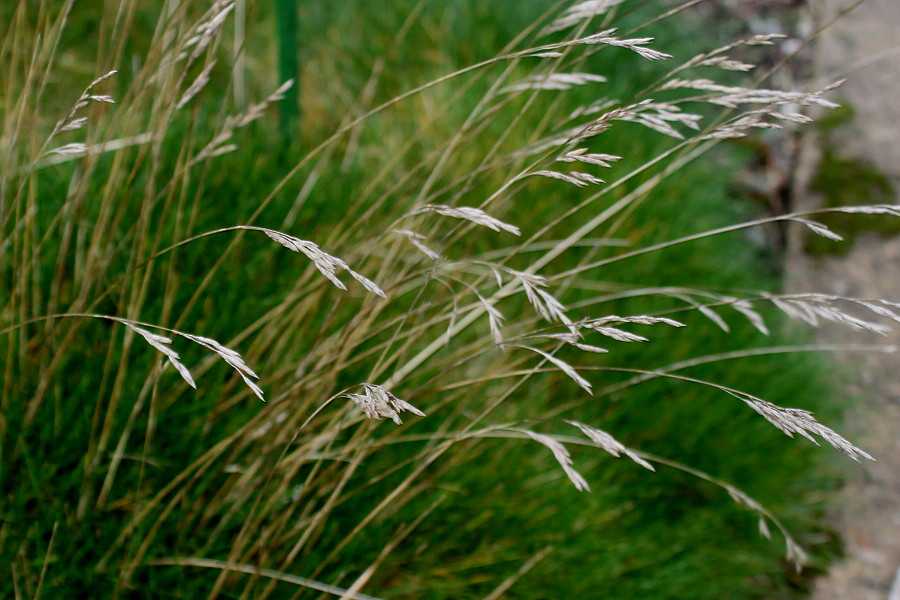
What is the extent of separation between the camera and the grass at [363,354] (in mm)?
1391

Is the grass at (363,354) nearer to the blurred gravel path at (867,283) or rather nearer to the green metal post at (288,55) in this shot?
the green metal post at (288,55)

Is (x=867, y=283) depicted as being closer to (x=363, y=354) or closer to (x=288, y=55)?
(x=288, y=55)

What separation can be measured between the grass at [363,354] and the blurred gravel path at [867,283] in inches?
8.0

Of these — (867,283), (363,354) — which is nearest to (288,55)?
(363,354)

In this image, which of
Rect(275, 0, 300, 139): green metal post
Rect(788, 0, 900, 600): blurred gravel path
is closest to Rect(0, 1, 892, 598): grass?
Rect(275, 0, 300, 139): green metal post

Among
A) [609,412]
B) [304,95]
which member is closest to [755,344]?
[609,412]

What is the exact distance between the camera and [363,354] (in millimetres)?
1315

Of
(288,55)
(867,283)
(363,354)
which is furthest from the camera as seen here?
(867,283)

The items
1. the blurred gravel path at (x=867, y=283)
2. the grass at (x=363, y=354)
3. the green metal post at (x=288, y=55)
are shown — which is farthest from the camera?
the blurred gravel path at (x=867, y=283)

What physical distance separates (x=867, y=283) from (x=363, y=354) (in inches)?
118

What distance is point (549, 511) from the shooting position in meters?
1.86

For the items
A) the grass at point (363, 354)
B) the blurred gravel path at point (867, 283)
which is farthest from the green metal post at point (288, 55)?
the blurred gravel path at point (867, 283)

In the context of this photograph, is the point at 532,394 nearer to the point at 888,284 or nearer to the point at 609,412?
the point at 609,412

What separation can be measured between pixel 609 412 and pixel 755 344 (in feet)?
2.39
